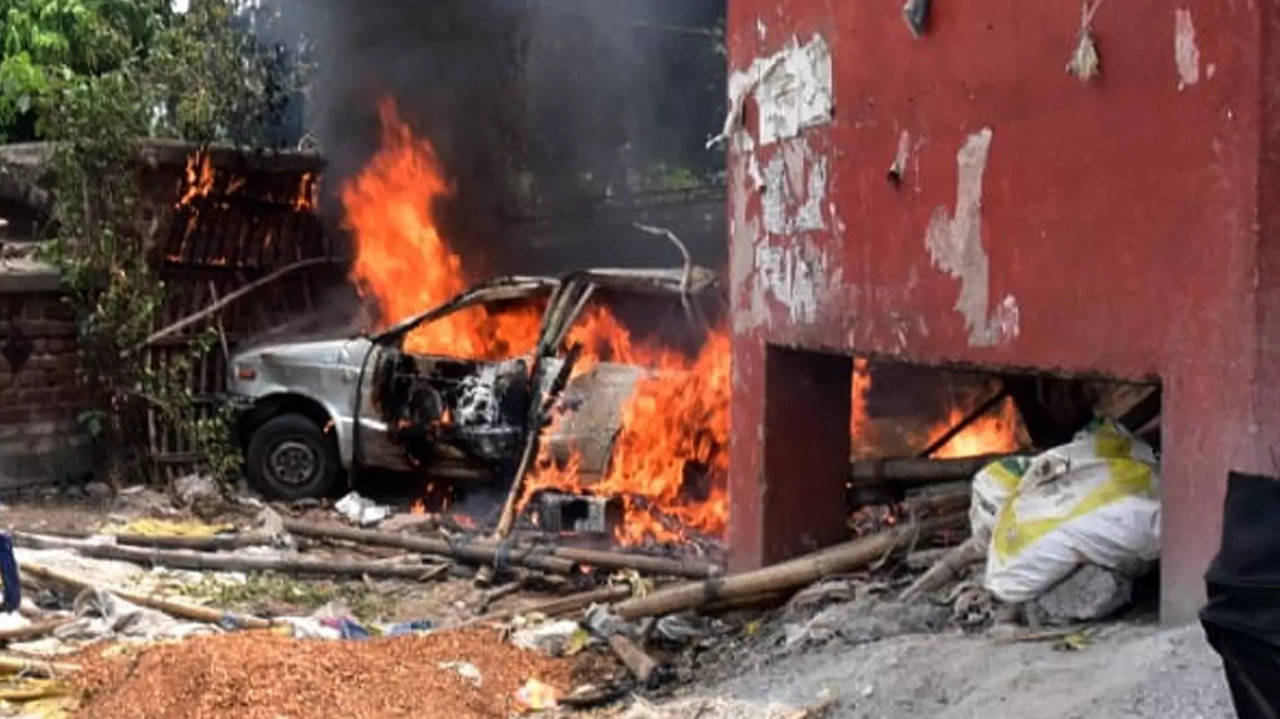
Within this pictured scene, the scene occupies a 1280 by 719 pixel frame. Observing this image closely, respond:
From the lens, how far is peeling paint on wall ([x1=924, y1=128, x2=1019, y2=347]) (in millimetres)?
5496

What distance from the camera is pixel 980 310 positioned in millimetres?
5578

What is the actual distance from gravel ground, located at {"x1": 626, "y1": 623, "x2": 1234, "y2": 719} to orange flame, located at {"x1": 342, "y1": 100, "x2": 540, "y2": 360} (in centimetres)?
958

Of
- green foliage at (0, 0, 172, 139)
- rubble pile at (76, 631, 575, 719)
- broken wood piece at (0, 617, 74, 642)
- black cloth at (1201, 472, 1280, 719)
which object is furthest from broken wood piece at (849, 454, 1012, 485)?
green foliage at (0, 0, 172, 139)

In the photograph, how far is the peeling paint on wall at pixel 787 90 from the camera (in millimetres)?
6758

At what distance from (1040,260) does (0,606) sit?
553 cm

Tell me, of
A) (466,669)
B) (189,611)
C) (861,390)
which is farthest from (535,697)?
(861,390)

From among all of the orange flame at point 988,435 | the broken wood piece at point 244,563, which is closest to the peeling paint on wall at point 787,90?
the orange flame at point 988,435

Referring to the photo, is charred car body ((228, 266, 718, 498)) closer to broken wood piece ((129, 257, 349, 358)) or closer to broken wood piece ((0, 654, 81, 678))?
broken wood piece ((129, 257, 349, 358))

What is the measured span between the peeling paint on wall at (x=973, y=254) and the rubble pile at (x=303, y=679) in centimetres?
256

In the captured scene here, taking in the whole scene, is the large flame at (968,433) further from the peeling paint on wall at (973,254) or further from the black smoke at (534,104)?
the black smoke at (534,104)

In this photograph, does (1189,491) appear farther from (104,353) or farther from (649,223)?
(649,223)

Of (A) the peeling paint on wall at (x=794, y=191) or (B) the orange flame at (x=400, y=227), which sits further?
(B) the orange flame at (x=400, y=227)

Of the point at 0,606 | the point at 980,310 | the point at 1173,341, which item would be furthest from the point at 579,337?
the point at 1173,341

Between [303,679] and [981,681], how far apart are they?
307cm
